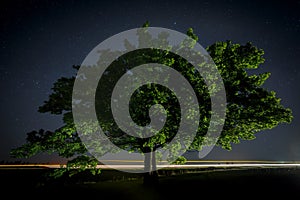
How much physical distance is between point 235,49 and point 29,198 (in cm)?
2071

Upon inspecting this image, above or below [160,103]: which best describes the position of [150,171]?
below

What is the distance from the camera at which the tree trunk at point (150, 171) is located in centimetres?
2237

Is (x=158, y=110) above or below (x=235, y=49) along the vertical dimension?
below

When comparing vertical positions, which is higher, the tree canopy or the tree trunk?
the tree canopy

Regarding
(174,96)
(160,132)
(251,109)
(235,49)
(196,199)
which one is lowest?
(196,199)

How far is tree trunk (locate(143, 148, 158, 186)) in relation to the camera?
22.4 metres

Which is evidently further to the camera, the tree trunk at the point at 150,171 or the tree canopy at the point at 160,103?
the tree trunk at the point at 150,171

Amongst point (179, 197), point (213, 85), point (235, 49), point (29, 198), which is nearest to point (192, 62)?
point (213, 85)

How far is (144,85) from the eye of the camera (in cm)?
2047

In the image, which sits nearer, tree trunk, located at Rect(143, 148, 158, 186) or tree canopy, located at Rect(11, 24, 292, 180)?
tree canopy, located at Rect(11, 24, 292, 180)

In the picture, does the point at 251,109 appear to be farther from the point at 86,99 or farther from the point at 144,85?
the point at 86,99

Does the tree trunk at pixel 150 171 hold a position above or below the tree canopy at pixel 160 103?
below

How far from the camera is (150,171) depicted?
2325 cm

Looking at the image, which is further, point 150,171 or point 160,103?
point 150,171
